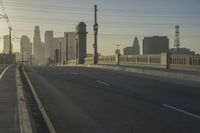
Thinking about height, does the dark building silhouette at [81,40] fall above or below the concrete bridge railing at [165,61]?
above

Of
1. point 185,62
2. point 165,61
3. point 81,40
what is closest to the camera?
point 185,62

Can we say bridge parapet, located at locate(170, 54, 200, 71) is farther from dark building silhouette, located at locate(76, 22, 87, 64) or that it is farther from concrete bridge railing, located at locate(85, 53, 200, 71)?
dark building silhouette, located at locate(76, 22, 87, 64)

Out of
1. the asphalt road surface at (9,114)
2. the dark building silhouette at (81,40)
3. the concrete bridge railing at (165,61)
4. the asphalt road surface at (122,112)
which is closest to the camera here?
the asphalt road surface at (9,114)

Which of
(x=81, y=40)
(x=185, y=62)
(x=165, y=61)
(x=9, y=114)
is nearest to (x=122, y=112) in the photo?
(x=9, y=114)

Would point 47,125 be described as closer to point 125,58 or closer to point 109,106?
point 109,106

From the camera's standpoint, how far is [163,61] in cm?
5775

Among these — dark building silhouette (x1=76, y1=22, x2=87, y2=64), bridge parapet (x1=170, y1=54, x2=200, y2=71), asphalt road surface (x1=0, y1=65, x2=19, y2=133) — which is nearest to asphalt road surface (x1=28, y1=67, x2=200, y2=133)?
asphalt road surface (x1=0, y1=65, x2=19, y2=133)

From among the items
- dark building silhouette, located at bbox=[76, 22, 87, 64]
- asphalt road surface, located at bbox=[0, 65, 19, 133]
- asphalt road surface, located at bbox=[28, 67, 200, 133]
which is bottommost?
asphalt road surface, located at bbox=[28, 67, 200, 133]

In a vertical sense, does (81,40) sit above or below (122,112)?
above

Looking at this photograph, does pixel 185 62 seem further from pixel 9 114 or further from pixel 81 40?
pixel 81 40

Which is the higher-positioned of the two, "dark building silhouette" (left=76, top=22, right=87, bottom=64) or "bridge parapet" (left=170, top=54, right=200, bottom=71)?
"dark building silhouette" (left=76, top=22, right=87, bottom=64)

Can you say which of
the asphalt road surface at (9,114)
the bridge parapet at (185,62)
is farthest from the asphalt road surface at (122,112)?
the bridge parapet at (185,62)

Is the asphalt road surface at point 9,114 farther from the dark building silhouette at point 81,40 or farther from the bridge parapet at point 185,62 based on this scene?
the dark building silhouette at point 81,40

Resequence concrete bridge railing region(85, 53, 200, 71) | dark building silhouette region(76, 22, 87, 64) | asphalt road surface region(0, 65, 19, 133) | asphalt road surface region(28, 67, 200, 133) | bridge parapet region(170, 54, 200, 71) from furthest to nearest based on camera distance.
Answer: dark building silhouette region(76, 22, 87, 64) → concrete bridge railing region(85, 53, 200, 71) → bridge parapet region(170, 54, 200, 71) → asphalt road surface region(28, 67, 200, 133) → asphalt road surface region(0, 65, 19, 133)
